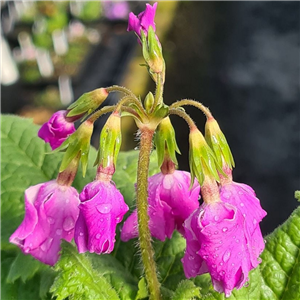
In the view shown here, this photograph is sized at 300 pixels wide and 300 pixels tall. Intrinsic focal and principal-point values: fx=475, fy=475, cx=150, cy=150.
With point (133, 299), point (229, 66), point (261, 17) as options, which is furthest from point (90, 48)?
point (133, 299)

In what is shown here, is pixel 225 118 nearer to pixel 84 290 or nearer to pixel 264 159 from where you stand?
pixel 264 159

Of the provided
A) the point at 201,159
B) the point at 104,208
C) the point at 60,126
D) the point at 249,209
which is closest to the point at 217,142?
the point at 201,159

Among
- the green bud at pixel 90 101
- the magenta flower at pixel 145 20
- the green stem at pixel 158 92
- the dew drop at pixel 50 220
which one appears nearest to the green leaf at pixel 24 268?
the dew drop at pixel 50 220

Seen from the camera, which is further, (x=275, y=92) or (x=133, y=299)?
(x=275, y=92)

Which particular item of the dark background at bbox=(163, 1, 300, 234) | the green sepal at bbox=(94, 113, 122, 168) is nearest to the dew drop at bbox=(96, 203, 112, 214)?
the green sepal at bbox=(94, 113, 122, 168)

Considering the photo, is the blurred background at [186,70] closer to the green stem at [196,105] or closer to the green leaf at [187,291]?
the green leaf at [187,291]

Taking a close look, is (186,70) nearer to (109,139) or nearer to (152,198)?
(152,198)

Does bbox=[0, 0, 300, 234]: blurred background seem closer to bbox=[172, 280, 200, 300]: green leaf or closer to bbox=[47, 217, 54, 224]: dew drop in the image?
bbox=[172, 280, 200, 300]: green leaf
